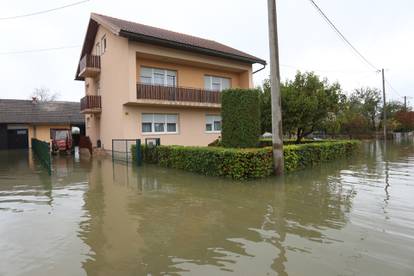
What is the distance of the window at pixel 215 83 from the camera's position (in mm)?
20875

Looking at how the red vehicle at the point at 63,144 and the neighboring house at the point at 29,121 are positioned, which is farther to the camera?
the neighboring house at the point at 29,121

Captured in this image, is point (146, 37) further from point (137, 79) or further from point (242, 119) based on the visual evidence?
point (242, 119)

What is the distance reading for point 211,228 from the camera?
515 cm

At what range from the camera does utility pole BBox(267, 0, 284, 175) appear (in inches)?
394

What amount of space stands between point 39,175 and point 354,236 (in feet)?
37.7

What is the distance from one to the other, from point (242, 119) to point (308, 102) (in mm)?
6867

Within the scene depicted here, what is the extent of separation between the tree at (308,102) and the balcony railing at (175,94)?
4787 mm

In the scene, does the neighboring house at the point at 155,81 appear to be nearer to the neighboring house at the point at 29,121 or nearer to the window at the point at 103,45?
the window at the point at 103,45

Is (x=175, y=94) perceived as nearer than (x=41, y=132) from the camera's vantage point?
Yes

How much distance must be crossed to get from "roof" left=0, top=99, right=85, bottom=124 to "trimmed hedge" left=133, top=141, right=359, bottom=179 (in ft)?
69.7

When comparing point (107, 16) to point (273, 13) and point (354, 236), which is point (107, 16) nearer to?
point (273, 13)

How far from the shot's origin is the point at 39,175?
11.8 metres

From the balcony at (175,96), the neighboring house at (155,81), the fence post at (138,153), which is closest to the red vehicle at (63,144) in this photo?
the neighboring house at (155,81)

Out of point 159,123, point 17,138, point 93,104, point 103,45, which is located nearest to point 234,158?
point 159,123
